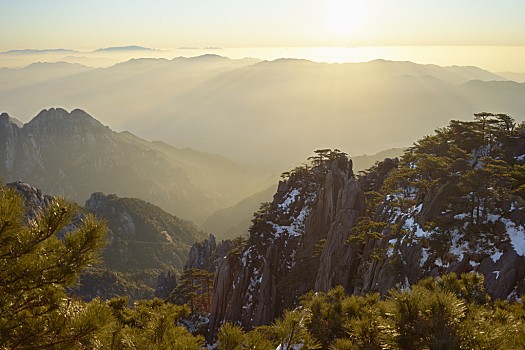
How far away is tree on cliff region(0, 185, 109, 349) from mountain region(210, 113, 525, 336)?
34.1 feet

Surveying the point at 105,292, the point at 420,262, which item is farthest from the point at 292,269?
the point at 105,292

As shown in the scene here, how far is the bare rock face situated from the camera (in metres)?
44.6

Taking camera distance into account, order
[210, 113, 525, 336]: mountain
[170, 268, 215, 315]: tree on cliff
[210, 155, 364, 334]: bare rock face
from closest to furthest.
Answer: [210, 113, 525, 336]: mountain, [210, 155, 364, 334]: bare rock face, [170, 268, 215, 315]: tree on cliff

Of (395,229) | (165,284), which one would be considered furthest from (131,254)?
(395,229)

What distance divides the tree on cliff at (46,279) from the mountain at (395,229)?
10389 mm

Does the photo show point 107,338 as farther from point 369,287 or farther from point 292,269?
point 292,269

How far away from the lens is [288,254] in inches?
2130

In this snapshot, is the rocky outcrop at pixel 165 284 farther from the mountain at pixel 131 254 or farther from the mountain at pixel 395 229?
the mountain at pixel 395 229

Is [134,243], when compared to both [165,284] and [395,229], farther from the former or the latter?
[395,229]

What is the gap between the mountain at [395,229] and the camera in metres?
27.0

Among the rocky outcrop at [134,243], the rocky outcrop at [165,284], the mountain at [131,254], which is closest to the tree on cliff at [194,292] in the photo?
the rocky outcrop at [165,284]

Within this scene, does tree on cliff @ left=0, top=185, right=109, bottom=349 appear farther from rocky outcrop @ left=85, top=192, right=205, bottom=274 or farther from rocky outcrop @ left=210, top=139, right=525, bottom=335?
rocky outcrop @ left=85, top=192, right=205, bottom=274

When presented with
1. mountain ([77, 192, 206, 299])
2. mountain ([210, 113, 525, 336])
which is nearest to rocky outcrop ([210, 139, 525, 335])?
mountain ([210, 113, 525, 336])

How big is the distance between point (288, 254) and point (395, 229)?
23.4 metres
